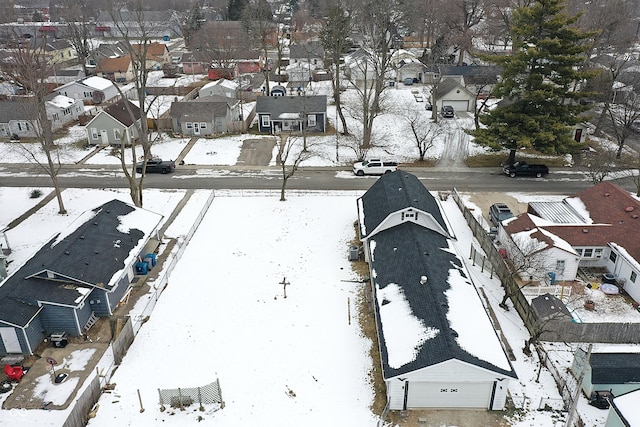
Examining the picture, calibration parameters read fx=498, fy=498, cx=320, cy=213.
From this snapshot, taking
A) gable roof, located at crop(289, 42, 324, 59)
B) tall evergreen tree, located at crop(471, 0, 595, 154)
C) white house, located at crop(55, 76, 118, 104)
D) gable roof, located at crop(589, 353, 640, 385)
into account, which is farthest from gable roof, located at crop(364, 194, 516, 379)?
gable roof, located at crop(289, 42, 324, 59)

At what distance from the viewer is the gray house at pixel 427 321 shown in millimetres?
20797

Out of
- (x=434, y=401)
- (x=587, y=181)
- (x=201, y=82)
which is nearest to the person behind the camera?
(x=434, y=401)

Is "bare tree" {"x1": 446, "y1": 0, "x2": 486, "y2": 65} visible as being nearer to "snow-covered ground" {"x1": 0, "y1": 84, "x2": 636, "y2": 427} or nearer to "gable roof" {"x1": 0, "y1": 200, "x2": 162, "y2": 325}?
"snow-covered ground" {"x1": 0, "y1": 84, "x2": 636, "y2": 427}

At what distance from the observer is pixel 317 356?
24391 millimetres

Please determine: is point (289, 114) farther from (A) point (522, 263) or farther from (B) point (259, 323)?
(A) point (522, 263)

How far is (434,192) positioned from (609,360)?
74.0 ft

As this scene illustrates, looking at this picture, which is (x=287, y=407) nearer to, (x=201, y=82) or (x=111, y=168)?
(x=111, y=168)

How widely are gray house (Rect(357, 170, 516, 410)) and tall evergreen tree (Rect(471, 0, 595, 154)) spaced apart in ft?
56.3

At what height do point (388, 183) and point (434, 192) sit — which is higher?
point (388, 183)

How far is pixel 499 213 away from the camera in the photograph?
119 feet

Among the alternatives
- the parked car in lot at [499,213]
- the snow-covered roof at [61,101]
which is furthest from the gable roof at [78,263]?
the snow-covered roof at [61,101]

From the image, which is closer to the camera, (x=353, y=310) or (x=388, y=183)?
(x=353, y=310)

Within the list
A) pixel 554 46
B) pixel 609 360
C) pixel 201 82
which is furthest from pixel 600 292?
pixel 201 82

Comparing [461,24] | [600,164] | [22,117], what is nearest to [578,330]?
[600,164]
